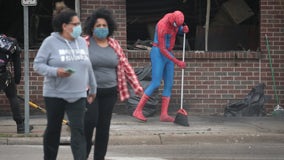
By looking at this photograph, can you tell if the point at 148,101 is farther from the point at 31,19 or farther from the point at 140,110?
the point at 31,19

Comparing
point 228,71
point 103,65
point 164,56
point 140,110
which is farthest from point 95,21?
point 228,71

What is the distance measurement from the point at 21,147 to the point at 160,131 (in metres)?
2.12

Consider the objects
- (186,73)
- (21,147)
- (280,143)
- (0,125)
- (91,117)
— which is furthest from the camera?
(186,73)

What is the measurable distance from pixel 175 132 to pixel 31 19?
4161 mm

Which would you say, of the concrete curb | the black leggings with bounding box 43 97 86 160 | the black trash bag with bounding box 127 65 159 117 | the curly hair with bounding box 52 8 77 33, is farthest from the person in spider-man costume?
the black leggings with bounding box 43 97 86 160

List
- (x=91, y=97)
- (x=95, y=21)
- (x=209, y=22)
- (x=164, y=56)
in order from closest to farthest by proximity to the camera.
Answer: (x=91, y=97) < (x=95, y=21) < (x=164, y=56) < (x=209, y=22)

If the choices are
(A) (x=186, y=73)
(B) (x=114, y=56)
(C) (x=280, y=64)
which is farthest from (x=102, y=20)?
(C) (x=280, y=64)

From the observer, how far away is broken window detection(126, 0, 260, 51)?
11.5 meters

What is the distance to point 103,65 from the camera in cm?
589

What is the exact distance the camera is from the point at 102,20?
6016mm

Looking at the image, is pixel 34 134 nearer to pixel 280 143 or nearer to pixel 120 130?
pixel 120 130

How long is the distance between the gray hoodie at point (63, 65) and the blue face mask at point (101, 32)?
1.44ft

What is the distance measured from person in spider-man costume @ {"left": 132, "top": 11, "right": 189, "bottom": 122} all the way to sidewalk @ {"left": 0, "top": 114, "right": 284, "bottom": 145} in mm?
348

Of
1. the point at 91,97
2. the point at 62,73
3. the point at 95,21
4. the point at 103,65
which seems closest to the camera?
the point at 62,73
